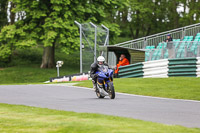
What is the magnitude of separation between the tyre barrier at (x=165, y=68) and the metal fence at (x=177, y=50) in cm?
43

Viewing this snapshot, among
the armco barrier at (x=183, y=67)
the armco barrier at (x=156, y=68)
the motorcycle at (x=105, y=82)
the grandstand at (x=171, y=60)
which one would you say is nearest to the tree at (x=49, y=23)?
the grandstand at (x=171, y=60)

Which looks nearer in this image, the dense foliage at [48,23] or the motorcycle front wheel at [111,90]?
the motorcycle front wheel at [111,90]

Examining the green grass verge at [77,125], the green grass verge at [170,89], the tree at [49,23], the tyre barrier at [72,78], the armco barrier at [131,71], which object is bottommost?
the green grass verge at [77,125]

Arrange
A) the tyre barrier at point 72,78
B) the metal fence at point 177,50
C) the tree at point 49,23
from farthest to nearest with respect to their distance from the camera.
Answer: the tree at point 49,23, the tyre barrier at point 72,78, the metal fence at point 177,50

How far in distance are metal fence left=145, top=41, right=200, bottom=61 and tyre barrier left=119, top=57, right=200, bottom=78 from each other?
43 cm

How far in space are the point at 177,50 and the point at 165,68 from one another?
3.90 feet

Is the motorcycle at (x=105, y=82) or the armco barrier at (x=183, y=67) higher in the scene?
the armco barrier at (x=183, y=67)

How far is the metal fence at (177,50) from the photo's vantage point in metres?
25.0

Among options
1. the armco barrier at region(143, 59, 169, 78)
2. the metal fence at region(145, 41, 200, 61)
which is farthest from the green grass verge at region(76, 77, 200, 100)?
the metal fence at region(145, 41, 200, 61)

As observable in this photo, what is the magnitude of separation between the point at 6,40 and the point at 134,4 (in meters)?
18.5

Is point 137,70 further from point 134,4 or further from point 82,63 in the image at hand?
point 134,4

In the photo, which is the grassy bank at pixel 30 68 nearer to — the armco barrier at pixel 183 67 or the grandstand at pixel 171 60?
the grandstand at pixel 171 60

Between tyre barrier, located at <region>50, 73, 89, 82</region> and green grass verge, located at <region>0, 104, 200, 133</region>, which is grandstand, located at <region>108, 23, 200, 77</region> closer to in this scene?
tyre barrier, located at <region>50, 73, 89, 82</region>

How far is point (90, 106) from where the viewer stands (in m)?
12.9
